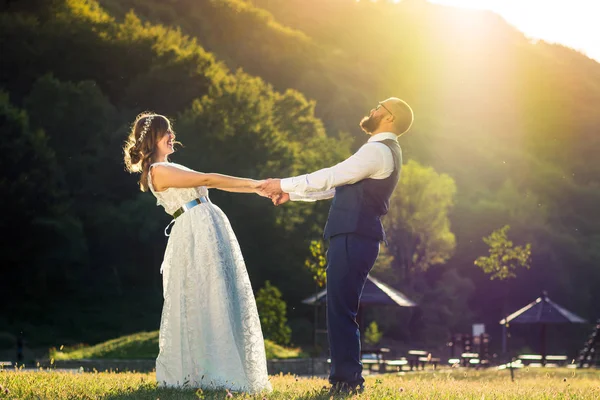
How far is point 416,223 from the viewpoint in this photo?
45.8 meters

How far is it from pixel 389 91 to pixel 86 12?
118ft

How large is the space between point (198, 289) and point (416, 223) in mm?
39413

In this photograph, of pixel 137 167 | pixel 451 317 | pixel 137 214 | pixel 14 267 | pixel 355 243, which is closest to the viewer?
pixel 355 243

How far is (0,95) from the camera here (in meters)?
32.7

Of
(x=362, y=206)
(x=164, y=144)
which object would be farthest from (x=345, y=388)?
(x=164, y=144)

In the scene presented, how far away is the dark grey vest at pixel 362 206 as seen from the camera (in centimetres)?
668

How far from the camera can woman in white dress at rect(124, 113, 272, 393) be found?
22.3ft

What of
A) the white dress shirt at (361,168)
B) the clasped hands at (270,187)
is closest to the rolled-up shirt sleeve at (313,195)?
the clasped hands at (270,187)

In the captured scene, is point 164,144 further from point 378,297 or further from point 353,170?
point 378,297

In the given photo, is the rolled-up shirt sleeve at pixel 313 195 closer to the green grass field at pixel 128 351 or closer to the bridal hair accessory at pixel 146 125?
the bridal hair accessory at pixel 146 125

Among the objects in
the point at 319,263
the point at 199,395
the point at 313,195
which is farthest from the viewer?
the point at 319,263

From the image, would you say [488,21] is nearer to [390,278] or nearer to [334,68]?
[334,68]

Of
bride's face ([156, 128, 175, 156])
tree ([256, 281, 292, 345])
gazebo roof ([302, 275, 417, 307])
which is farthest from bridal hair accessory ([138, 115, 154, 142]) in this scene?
gazebo roof ([302, 275, 417, 307])

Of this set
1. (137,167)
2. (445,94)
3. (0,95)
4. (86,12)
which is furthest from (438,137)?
(137,167)
